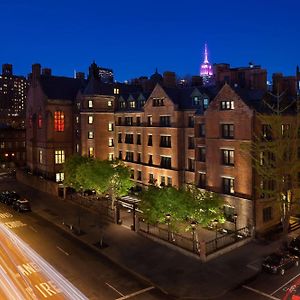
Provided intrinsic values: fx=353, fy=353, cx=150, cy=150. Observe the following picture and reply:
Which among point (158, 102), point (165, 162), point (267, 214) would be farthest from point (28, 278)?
point (158, 102)

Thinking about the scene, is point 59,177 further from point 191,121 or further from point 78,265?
point 78,265

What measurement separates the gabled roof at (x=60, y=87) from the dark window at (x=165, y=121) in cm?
2283

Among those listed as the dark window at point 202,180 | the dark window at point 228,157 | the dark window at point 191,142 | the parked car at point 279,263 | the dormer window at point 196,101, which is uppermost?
the dormer window at point 196,101

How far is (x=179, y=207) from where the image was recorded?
117 feet

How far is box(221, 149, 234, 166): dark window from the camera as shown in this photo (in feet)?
137

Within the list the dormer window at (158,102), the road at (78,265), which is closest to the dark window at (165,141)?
the dormer window at (158,102)

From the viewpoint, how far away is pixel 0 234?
121 ft

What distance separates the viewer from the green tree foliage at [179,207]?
3578 cm

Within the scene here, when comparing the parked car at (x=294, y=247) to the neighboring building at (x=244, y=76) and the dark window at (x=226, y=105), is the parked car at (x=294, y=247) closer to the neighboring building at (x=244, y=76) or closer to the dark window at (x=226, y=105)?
the dark window at (x=226, y=105)

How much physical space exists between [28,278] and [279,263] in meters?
20.5

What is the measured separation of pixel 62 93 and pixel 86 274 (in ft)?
153

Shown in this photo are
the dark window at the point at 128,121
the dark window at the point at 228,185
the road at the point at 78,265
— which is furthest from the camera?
the dark window at the point at 128,121

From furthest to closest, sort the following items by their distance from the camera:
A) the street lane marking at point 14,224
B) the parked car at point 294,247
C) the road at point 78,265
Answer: the street lane marking at point 14,224 < the parked car at point 294,247 < the road at point 78,265

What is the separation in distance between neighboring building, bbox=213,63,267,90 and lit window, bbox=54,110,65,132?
3051 centimetres
